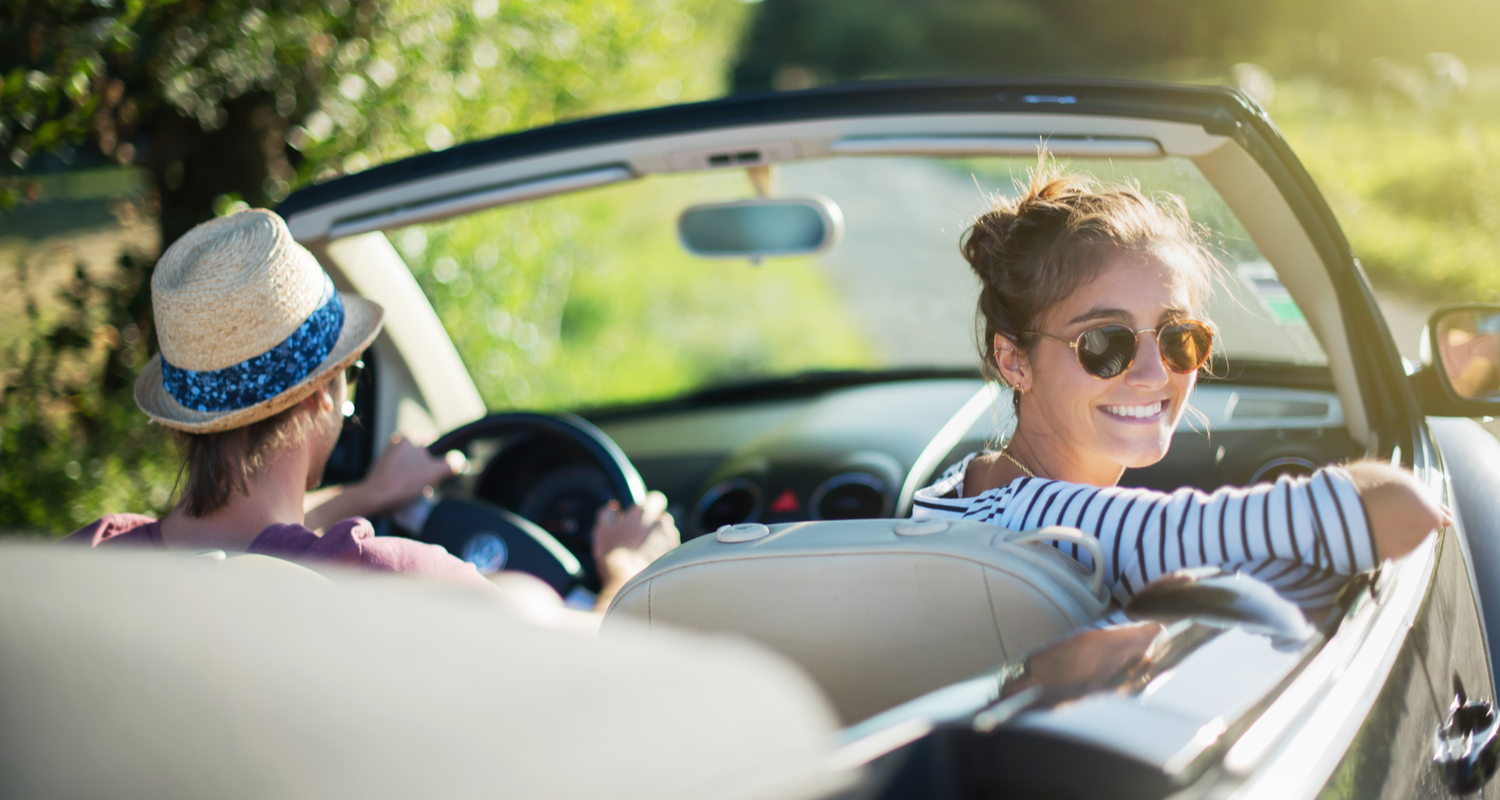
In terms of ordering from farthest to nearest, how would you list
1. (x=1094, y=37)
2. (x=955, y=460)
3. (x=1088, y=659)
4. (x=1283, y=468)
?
(x=1094, y=37)
(x=955, y=460)
(x=1283, y=468)
(x=1088, y=659)

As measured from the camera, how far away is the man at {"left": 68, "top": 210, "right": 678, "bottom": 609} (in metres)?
1.98

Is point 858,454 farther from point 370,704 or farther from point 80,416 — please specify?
point 80,416

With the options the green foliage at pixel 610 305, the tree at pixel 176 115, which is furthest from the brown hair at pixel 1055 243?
the tree at pixel 176 115

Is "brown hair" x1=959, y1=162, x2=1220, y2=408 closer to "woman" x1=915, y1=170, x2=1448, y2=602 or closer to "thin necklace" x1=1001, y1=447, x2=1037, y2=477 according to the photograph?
"woman" x1=915, y1=170, x2=1448, y2=602

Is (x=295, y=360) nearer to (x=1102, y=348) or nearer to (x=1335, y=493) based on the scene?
(x=1102, y=348)

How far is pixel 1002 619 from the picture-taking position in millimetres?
1392

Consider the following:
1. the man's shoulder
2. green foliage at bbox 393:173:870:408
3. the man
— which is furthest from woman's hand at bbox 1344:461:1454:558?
green foliage at bbox 393:173:870:408

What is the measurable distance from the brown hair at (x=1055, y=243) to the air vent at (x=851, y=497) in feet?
3.86

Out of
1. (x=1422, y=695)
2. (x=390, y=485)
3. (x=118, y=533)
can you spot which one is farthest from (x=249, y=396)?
(x=1422, y=695)

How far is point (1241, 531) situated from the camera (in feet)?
4.89

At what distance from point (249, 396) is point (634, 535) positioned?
1.05 meters

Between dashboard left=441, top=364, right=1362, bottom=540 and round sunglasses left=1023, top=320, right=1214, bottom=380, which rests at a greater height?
round sunglasses left=1023, top=320, right=1214, bottom=380

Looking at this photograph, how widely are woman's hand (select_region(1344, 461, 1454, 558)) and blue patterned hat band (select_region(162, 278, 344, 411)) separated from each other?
180cm

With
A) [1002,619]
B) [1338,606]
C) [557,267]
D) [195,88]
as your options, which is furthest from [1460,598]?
[557,267]
